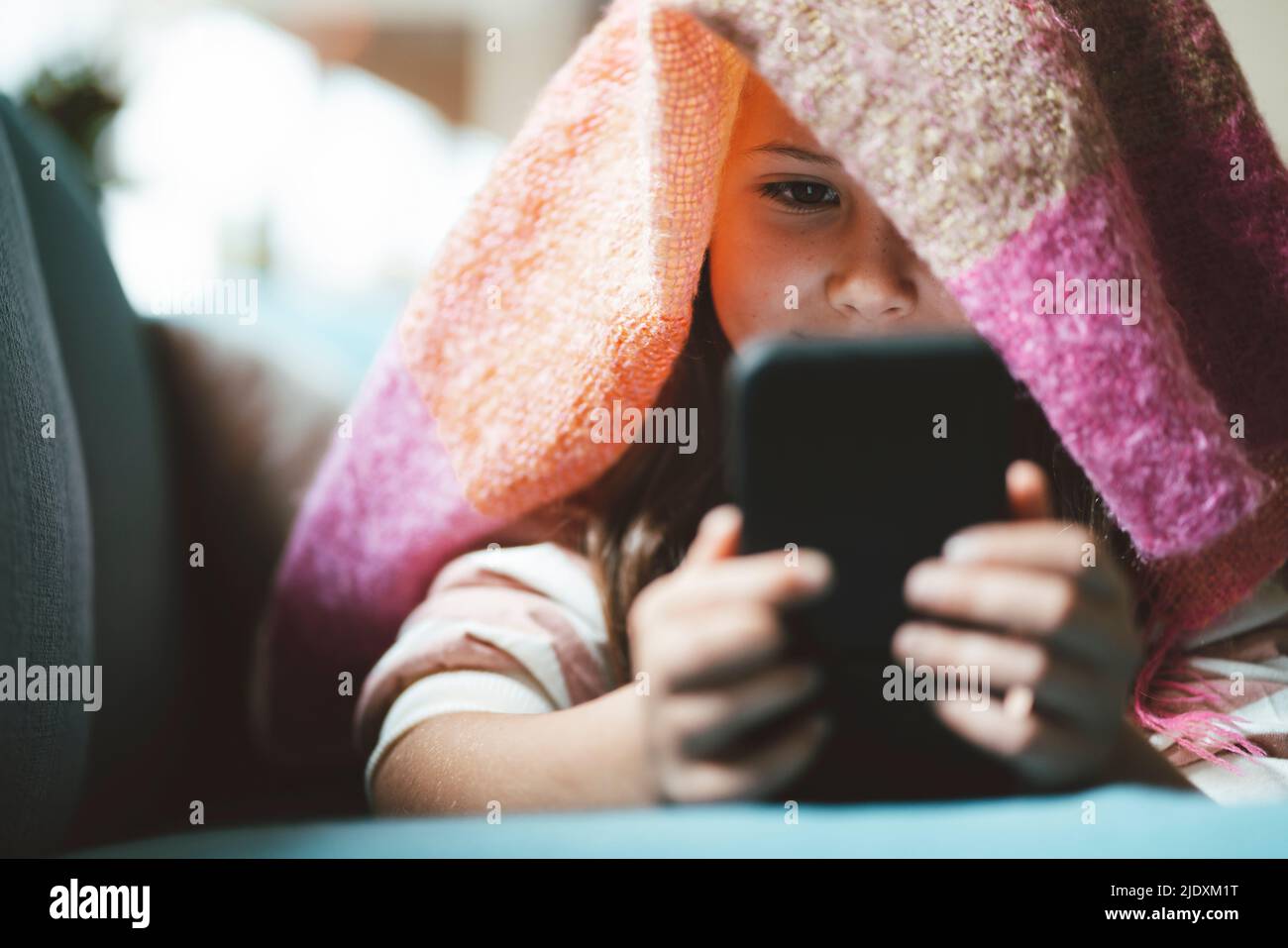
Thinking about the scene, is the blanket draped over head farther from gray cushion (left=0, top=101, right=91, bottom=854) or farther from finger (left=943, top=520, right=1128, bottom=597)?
gray cushion (left=0, top=101, right=91, bottom=854)

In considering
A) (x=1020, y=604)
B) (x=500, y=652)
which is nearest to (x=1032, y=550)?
(x=1020, y=604)

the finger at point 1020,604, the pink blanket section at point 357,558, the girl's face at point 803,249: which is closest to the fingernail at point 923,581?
the finger at point 1020,604

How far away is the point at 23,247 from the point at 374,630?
26cm

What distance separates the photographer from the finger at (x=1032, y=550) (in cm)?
29

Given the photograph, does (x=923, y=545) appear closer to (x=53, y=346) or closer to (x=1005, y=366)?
(x=1005, y=366)

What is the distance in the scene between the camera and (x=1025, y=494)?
0.30 metres

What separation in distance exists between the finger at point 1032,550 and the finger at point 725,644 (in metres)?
0.06

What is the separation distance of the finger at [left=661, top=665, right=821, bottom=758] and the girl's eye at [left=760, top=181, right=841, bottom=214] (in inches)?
7.5

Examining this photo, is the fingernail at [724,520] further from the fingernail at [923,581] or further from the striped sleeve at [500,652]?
the striped sleeve at [500,652]

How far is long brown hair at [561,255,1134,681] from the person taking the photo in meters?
0.45

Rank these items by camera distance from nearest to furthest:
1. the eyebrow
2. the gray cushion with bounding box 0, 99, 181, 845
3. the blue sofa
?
the blue sofa, the eyebrow, the gray cushion with bounding box 0, 99, 181, 845

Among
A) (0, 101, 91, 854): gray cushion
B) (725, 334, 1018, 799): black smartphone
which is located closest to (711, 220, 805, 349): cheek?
(725, 334, 1018, 799): black smartphone

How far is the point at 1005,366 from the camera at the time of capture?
306 millimetres

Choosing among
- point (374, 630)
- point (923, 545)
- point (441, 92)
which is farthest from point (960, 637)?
point (441, 92)
